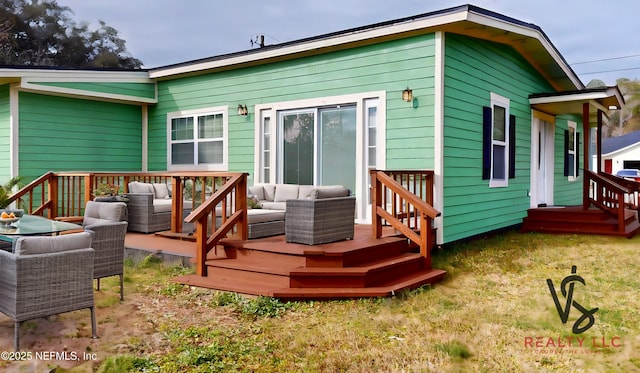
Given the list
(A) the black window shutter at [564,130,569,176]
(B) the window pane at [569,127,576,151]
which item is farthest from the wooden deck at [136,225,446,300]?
(B) the window pane at [569,127,576,151]

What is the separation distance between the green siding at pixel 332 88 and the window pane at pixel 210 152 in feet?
1.19

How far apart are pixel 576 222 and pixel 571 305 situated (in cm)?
499

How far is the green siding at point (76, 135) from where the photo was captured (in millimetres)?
8625

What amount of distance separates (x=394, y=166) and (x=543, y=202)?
5.54 meters

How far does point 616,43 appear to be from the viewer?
38.6 metres

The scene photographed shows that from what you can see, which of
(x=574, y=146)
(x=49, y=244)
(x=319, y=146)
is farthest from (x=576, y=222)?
(x=49, y=244)

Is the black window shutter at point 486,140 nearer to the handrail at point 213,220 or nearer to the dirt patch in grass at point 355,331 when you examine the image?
the dirt patch in grass at point 355,331

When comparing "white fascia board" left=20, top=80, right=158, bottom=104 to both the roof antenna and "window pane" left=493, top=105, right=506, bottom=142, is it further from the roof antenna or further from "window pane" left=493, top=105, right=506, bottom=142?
the roof antenna

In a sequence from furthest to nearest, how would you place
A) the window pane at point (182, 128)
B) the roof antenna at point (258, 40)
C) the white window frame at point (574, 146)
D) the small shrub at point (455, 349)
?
the roof antenna at point (258, 40) < the white window frame at point (574, 146) < the window pane at point (182, 128) < the small shrub at point (455, 349)

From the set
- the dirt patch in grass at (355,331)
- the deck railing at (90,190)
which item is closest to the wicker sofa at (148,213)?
the deck railing at (90,190)

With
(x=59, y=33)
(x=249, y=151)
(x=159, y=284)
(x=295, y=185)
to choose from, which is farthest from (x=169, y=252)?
(x=59, y=33)

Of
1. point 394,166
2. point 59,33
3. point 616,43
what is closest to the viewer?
point 394,166

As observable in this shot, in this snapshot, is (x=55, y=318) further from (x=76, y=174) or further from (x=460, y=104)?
(x=460, y=104)

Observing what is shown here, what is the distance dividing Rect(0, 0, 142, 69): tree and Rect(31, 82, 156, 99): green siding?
49.1 feet
